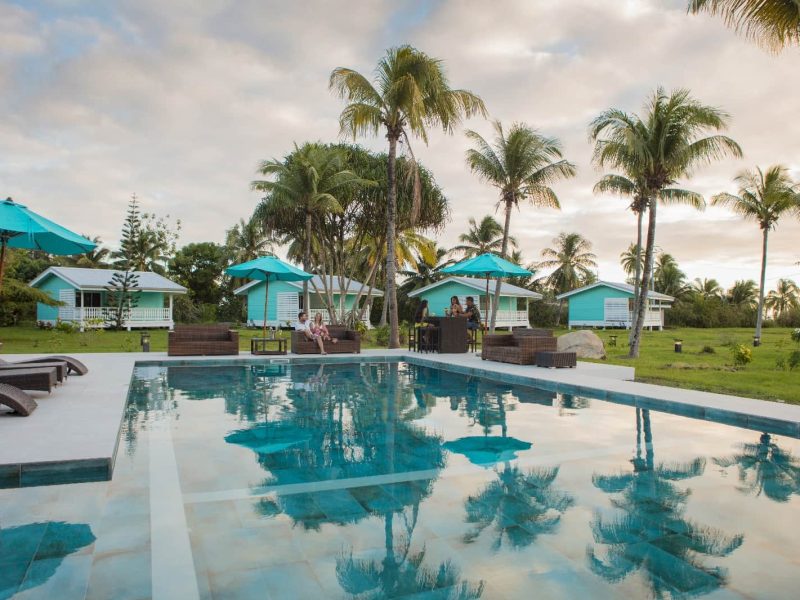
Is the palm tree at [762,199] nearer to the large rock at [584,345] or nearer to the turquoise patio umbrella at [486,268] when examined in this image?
the large rock at [584,345]

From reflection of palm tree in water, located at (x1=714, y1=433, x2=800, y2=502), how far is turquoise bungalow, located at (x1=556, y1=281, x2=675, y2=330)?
114ft

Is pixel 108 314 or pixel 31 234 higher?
pixel 31 234

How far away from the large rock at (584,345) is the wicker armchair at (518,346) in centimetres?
359

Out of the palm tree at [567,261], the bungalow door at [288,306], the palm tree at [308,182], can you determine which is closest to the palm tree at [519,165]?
the palm tree at [308,182]

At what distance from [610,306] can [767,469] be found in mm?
36294

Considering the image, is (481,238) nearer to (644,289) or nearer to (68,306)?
(644,289)

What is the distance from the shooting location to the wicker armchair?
→ 12312 millimetres

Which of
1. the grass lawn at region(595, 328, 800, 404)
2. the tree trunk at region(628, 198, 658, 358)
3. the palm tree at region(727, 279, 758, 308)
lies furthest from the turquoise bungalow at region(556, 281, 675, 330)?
the tree trunk at region(628, 198, 658, 358)

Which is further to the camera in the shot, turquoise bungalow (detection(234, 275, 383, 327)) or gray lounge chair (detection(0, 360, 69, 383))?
turquoise bungalow (detection(234, 275, 383, 327))

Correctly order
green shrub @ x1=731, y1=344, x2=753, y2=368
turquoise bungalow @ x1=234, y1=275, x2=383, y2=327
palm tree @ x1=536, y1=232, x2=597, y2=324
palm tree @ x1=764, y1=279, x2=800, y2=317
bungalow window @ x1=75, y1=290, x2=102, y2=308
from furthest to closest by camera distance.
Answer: palm tree @ x1=764, y1=279, x2=800, y2=317 < palm tree @ x1=536, y1=232, x2=597, y2=324 < turquoise bungalow @ x1=234, y1=275, x2=383, y2=327 < bungalow window @ x1=75, y1=290, x2=102, y2=308 < green shrub @ x1=731, y1=344, x2=753, y2=368

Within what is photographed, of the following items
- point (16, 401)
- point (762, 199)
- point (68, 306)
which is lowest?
point (16, 401)

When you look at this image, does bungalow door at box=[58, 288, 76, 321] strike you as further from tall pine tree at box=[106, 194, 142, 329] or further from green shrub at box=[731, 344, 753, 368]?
green shrub at box=[731, 344, 753, 368]

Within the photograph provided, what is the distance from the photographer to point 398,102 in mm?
16422

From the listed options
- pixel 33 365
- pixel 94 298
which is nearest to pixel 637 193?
pixel 33 365
